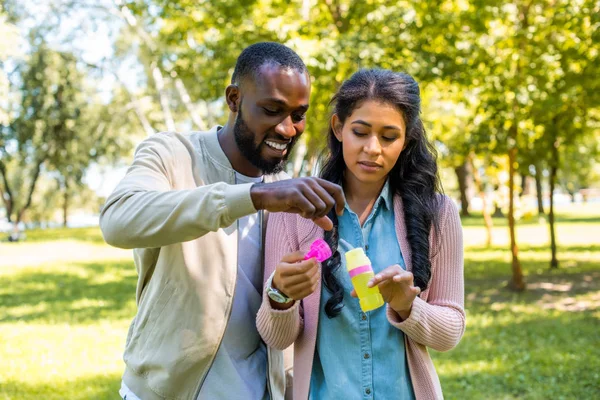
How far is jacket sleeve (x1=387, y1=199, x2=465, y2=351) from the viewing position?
2.17 m

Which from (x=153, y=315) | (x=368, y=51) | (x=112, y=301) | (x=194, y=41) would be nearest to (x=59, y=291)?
(x=112, y=301)

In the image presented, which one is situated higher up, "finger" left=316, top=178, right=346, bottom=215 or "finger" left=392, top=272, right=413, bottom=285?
"finger" left=316, top=178, right=346, bottom=215

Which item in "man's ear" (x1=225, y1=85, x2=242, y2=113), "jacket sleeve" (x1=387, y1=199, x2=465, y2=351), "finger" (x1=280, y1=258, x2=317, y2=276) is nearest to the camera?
"finger" (x1=280, y1=258, x2=317, y2=276)

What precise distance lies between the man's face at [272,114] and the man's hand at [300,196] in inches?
26.0

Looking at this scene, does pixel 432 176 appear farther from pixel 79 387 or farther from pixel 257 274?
pixel 79 387

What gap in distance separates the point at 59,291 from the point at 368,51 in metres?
7.22

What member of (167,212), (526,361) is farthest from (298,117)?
(526,361)

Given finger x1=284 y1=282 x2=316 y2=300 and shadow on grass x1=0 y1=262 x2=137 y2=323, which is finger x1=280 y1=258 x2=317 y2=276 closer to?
finger x1=284 y1=282 x2=316 y2=300

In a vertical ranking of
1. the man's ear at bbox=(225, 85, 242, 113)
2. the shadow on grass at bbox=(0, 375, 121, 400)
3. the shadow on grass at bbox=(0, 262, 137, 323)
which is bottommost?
the shadow on grass at bbox=(0, 262, 137, 323)

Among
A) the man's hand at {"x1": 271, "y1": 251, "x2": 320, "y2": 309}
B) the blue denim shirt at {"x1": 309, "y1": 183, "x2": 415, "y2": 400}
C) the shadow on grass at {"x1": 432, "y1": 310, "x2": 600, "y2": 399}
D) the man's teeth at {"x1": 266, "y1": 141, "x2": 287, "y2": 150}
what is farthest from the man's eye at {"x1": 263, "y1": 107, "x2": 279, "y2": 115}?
the shadow on grass at {"x1": 432, "y1": 310, "x2": 600, "y2": 399}

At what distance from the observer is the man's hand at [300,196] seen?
1.79 metres

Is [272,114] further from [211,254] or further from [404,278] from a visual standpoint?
[404,278]

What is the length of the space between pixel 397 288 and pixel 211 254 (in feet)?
2.22

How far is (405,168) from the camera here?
2512 mm
